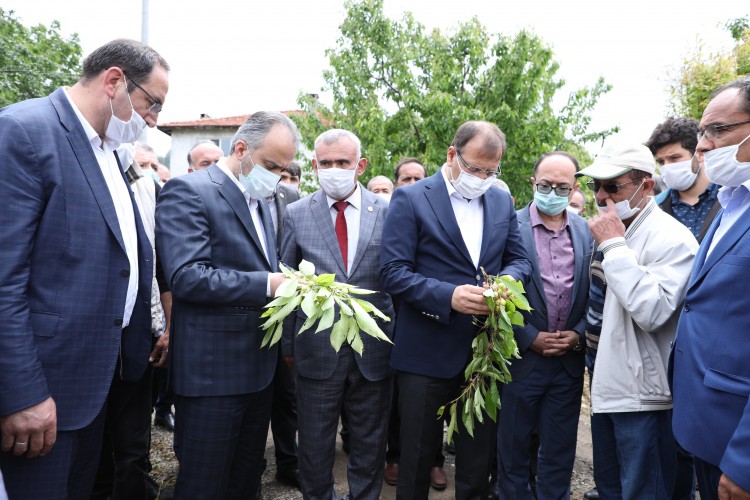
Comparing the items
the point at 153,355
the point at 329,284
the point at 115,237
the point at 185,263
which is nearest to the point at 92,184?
the point at 115,237

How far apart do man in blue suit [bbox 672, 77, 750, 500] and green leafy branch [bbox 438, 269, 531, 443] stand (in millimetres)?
807

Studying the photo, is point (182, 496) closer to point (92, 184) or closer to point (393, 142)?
point (92, 184)

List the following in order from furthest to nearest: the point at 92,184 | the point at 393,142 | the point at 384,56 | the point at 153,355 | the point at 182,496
Result: the point at 384,56, the point at 393,142, the point at 153,355, the point at 182,496, the point at 92,184

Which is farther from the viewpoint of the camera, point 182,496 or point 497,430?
point 497,430

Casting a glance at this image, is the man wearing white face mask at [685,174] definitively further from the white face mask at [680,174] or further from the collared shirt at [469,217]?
the collared shirt at [469,217]

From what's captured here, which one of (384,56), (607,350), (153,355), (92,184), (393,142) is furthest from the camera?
(384,56)

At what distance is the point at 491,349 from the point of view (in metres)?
2.97

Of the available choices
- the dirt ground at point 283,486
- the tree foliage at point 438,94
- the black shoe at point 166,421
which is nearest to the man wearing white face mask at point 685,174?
the dirt ground at point 283,486

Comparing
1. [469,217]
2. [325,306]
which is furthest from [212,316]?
[469,217]

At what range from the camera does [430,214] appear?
3.14 metres

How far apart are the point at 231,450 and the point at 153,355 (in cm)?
101

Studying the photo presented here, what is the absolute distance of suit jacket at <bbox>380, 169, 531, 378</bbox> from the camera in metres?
3.04

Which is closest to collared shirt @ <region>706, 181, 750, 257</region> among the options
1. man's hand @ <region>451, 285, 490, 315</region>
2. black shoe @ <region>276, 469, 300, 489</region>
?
man's hand @ <region>451, 285, 490, 315</region>

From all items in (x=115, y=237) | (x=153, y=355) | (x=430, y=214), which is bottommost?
(x=153, y=355)
